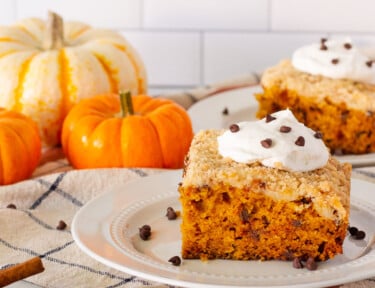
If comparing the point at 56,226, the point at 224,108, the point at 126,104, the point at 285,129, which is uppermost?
the point at 285,129

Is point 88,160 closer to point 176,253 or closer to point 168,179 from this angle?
point 168,179

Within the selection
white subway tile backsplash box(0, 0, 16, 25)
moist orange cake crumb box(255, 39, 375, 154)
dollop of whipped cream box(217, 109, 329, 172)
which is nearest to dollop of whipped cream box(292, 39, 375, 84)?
moist orange cake crumb box(255, 39, 375, 154)

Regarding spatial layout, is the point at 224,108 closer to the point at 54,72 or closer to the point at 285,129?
the point at 54,72

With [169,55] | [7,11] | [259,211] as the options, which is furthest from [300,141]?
[7,11]

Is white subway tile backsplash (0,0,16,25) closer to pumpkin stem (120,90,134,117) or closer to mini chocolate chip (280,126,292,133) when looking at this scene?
pumpkin stem (120,90,134,117)

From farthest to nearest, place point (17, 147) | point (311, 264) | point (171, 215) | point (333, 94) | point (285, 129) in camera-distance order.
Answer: point (333, 94) < point (17, 147) < point (171, 215) < point (285, 129) < point (311, 264)

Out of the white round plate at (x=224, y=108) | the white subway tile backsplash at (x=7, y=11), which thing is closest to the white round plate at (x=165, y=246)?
the white round plate at (x=224, y=108)

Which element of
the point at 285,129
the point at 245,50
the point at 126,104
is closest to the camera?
the point at 285,129

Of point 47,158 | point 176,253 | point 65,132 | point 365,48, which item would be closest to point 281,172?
point 176,253
